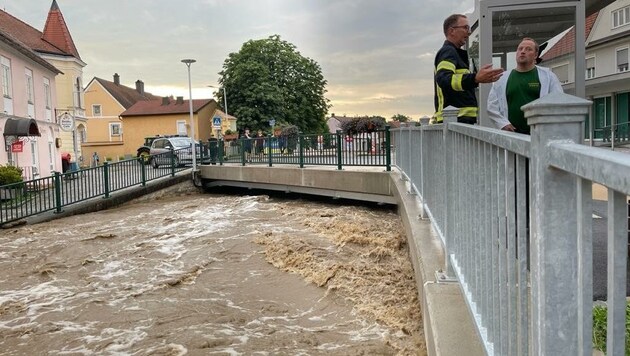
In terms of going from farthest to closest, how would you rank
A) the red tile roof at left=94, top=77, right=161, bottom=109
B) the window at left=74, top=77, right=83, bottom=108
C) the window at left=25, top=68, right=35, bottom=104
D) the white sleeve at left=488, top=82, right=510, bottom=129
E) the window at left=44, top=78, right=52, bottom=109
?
the red tile roof at left=94, top=77, right=161, bottom=109, the window at left=74, top=77, right=83, bottom=108, the window at left=44, top=78, right=52, bottom=109, the window at left=25, top=68, right=35, bottom=104, the white sleeve at left=488, top=82, right=510, bottom=129

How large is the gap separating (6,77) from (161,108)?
129 ft

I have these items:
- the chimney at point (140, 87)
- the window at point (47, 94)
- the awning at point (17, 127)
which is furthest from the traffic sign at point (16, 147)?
the chimney at point (140, 87)

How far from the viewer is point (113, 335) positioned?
20.1 feet

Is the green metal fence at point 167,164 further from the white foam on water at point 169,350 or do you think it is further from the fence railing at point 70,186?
the white foam on water at point 169,350

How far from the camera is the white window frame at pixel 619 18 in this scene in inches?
1228

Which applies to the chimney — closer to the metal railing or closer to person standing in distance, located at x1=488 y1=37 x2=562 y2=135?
the metal railing

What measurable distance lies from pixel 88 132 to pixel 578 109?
6580 centimetres

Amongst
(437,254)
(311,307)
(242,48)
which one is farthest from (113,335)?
(242,48)

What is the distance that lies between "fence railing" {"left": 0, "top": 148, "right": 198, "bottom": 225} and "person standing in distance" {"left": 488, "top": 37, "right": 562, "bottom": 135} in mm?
13062

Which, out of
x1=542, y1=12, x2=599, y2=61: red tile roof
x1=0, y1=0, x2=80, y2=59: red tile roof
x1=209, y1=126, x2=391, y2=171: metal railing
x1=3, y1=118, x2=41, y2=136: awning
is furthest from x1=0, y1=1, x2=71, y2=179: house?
x1=542, y1=12, x2=599, y2=61: red tile roof

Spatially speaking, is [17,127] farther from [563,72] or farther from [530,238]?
[530,238]

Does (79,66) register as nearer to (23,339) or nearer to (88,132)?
(88,132)

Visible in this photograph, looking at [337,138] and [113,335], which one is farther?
[337,138]

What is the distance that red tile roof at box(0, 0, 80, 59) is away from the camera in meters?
30.2
